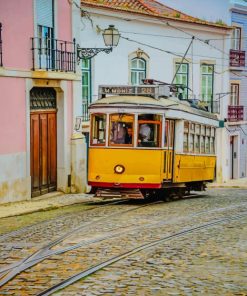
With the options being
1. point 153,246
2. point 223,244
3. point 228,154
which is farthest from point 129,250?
point 228,154

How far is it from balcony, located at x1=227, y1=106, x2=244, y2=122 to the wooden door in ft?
50.3

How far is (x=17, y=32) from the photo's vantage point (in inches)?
743

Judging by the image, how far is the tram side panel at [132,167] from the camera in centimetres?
1797

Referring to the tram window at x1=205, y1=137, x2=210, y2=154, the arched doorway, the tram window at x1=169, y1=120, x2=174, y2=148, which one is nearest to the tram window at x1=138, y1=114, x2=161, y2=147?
the tram window at x1=169, y1=120, x2=174, y2=148

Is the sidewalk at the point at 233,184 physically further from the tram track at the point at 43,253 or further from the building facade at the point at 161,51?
the tram track at the point at 43,253

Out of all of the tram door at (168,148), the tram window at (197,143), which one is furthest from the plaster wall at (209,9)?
the tram door at (168,148)

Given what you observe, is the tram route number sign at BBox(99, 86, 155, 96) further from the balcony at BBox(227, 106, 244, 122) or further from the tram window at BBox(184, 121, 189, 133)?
the balcony at BBox(227, 106, 244, 122)

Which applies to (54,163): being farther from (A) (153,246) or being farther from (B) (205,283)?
(B) (205,283)

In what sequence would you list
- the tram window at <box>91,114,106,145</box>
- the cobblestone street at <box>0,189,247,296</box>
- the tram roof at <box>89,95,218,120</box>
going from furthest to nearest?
1. the tram window at <box>91,114,106,145</box>
2. the tram roof at <box>89,95,218,120</box>
3. the cobblestone street at <box>0,189,247,296</box>

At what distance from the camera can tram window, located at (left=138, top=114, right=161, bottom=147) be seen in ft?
59.1

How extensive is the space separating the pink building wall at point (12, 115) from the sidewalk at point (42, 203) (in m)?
1.43

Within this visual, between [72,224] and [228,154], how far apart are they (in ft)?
72.7

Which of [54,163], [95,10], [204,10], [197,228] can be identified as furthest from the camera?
[204,10]

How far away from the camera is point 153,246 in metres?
11.8
